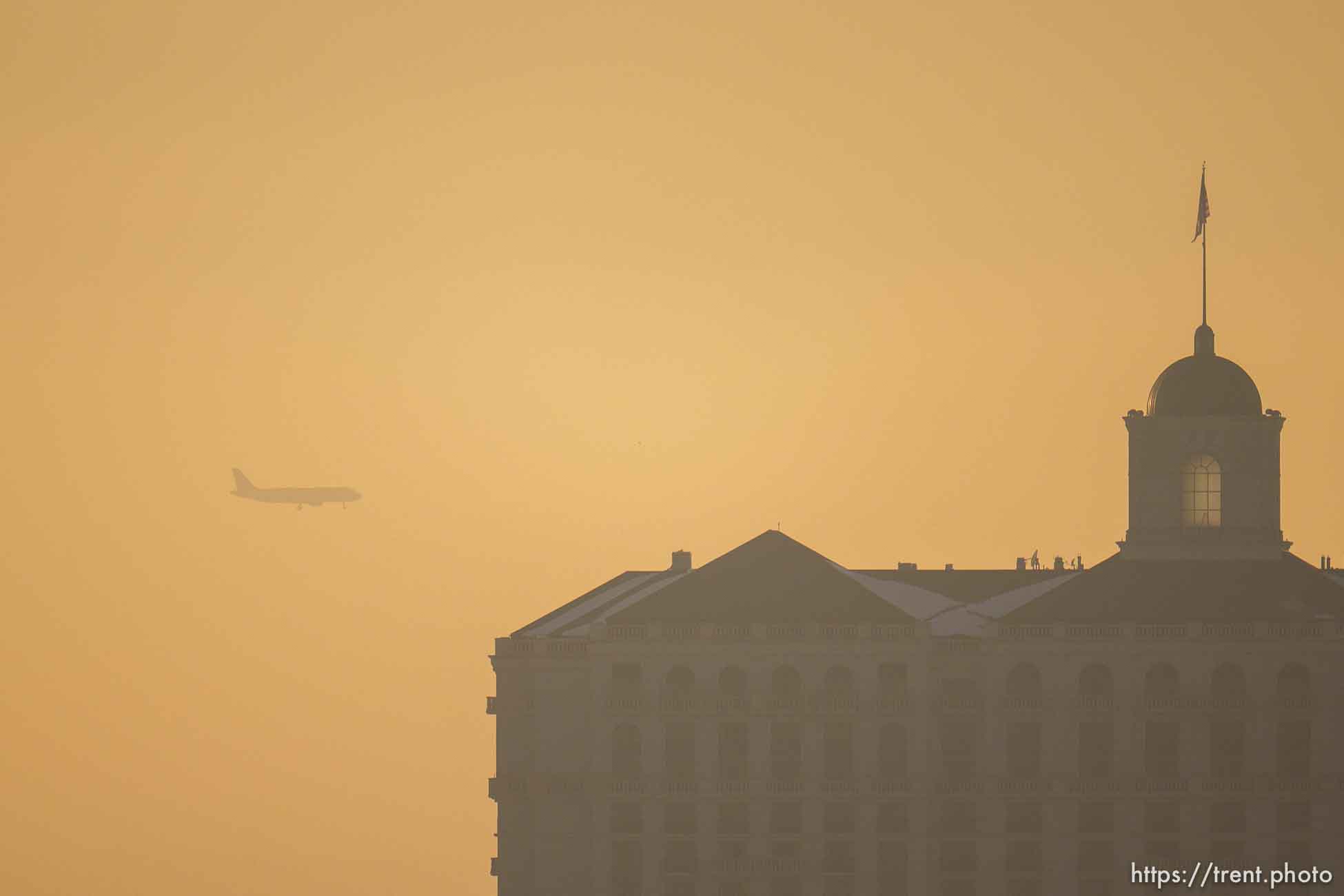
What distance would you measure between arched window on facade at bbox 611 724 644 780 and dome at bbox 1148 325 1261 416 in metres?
38.8

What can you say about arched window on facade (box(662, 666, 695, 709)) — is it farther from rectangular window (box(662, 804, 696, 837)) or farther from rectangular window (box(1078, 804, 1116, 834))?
rectangular window (box(1078, 804, 1116, 834))

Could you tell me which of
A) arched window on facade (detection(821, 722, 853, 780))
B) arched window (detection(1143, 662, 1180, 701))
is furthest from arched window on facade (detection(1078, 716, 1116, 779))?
arched window on facade (detection(821, 722, 853, 780))

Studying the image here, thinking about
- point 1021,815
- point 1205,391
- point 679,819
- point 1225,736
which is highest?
point 1205,391

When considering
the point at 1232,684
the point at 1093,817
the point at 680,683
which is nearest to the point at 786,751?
the point at 680,683

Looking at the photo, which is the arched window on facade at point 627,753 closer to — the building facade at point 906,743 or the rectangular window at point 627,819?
the building facade at point 906,743

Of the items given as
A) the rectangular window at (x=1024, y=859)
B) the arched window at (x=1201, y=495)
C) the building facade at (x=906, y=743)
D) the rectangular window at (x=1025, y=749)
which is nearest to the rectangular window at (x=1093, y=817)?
the building facade at (x=906, y=743)

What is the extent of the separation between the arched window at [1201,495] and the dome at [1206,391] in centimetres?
309

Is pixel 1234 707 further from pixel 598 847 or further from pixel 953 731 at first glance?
pixel 598 847

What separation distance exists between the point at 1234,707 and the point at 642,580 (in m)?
44.3

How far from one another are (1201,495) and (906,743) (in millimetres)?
26366

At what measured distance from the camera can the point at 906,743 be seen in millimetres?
159125

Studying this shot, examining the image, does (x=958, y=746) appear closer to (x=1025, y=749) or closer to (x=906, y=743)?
(x=906, y=743)

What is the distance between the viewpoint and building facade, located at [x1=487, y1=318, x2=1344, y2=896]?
158500 mm

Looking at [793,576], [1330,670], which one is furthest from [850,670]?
[1330,670]
